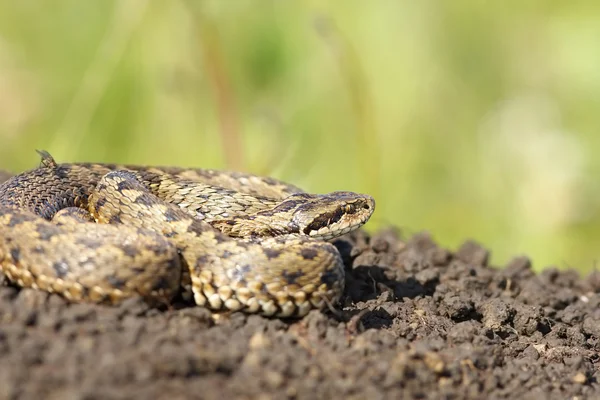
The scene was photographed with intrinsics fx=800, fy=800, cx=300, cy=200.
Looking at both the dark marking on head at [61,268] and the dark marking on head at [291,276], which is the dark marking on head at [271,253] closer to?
the dark marking on head at [291,276]

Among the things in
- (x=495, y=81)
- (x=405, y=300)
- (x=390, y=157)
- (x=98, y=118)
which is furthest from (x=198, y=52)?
(x=405, y=300)

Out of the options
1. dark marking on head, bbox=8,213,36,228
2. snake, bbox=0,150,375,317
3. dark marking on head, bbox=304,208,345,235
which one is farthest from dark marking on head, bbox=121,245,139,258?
dark marking on head, bbox=304,208,345,235

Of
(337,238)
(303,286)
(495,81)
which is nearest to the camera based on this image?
(303,286)

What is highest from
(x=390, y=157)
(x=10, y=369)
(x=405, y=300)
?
(x=390, y=157)

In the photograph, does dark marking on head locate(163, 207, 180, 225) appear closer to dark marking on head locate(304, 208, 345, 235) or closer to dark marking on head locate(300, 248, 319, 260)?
dark marking on head locate(300, 248, 319, 260)

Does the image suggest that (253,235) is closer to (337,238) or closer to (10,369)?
(337,238)

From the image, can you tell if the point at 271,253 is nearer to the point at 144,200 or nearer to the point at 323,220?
the point at 323,220

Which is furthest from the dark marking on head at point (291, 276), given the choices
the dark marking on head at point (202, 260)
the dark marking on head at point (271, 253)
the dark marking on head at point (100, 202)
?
the dark marking on head at point (100, 202)

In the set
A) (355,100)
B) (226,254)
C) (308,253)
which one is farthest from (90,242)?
(355,100)
